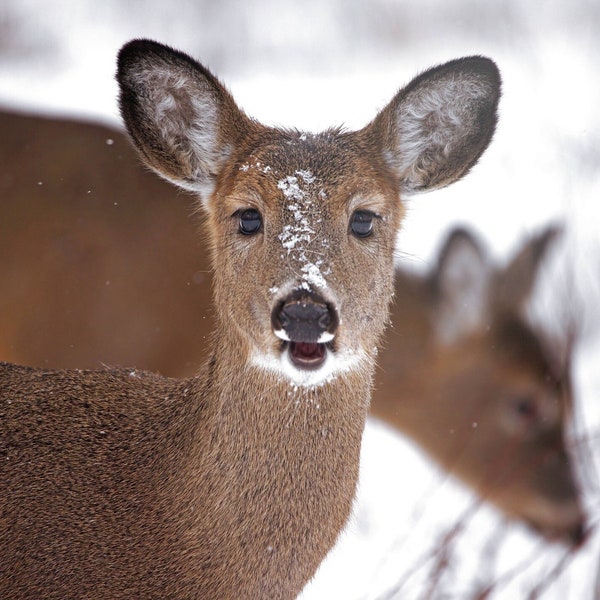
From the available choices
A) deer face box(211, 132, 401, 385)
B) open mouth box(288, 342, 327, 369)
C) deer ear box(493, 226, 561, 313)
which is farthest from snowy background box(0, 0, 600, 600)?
open mouth box(288, 342, 327, 369)

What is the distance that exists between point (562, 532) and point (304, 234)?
3.78 m

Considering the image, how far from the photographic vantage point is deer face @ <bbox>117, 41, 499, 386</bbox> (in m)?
3.05

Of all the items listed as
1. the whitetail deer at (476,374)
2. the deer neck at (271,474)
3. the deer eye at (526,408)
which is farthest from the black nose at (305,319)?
the deer eye at (526,408)

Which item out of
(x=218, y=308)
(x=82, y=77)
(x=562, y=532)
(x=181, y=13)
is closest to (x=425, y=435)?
(x=562, y=532)

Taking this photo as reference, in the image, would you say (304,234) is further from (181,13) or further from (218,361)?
(181,13)

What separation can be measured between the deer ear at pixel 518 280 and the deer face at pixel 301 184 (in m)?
3.47

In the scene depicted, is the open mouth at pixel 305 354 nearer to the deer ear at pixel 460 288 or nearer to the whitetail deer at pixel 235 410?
the whitetail deer at pixel 235 410

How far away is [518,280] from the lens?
283 inches

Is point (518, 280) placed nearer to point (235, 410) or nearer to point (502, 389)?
point (502, 389)

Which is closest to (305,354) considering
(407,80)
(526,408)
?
(526,408)

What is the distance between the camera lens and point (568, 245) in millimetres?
7066

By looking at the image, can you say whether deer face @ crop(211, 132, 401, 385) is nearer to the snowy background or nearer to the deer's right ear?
the deer's right ear

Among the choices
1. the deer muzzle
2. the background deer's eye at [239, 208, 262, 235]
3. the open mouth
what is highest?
the background deer's eye at [239, 208, 262, 235]

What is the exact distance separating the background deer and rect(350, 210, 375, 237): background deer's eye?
3.29 meters
